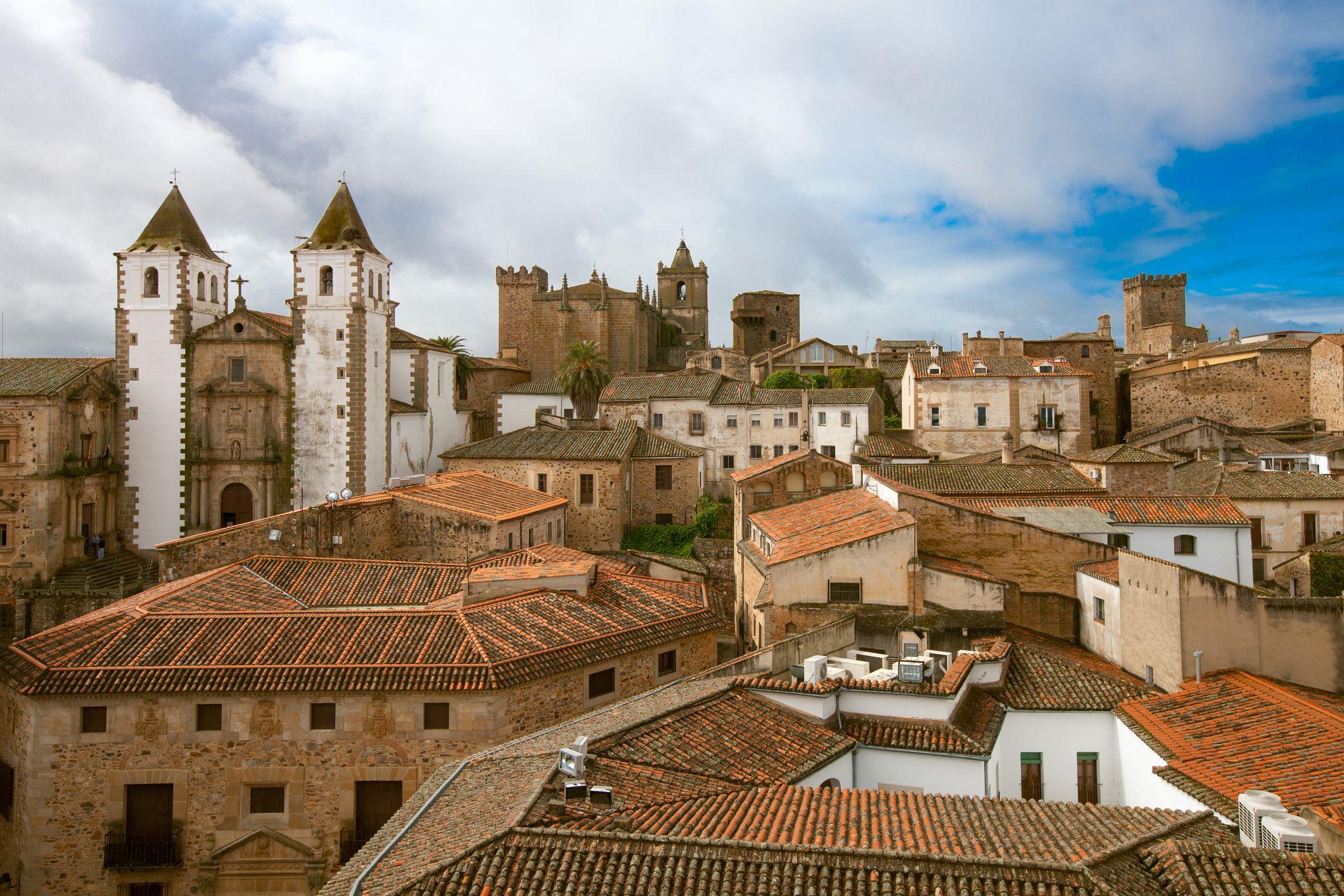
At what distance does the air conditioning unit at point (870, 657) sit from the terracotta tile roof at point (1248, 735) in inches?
184

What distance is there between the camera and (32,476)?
1356 inches

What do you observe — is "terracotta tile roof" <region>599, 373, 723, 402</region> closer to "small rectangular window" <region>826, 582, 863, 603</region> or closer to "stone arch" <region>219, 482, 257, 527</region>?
"stone arch" <region>219, 482, 257, 527</region>

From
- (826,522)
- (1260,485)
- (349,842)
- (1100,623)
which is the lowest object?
(349,842)

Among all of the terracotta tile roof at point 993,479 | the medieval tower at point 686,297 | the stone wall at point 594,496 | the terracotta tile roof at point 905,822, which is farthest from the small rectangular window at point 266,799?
the medieval tower at point 686,297

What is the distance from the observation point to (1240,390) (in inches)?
2068

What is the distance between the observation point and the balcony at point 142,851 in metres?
17.4

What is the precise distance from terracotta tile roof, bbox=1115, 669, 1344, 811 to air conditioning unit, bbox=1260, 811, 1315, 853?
1.30m

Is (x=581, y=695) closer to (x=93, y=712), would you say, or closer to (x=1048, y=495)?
(x=93, y=712)

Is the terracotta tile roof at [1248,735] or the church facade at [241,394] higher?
the church facade at [241,394]

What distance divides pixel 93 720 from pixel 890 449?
3332 centimetres

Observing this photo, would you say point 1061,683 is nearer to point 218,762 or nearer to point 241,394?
point 218,762

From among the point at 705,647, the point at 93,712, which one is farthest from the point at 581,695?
the point at 93,712

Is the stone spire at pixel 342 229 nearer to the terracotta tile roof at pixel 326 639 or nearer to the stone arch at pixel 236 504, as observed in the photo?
the stone arch at pixel 236 504

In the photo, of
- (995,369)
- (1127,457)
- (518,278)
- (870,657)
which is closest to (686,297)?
(518,278)
